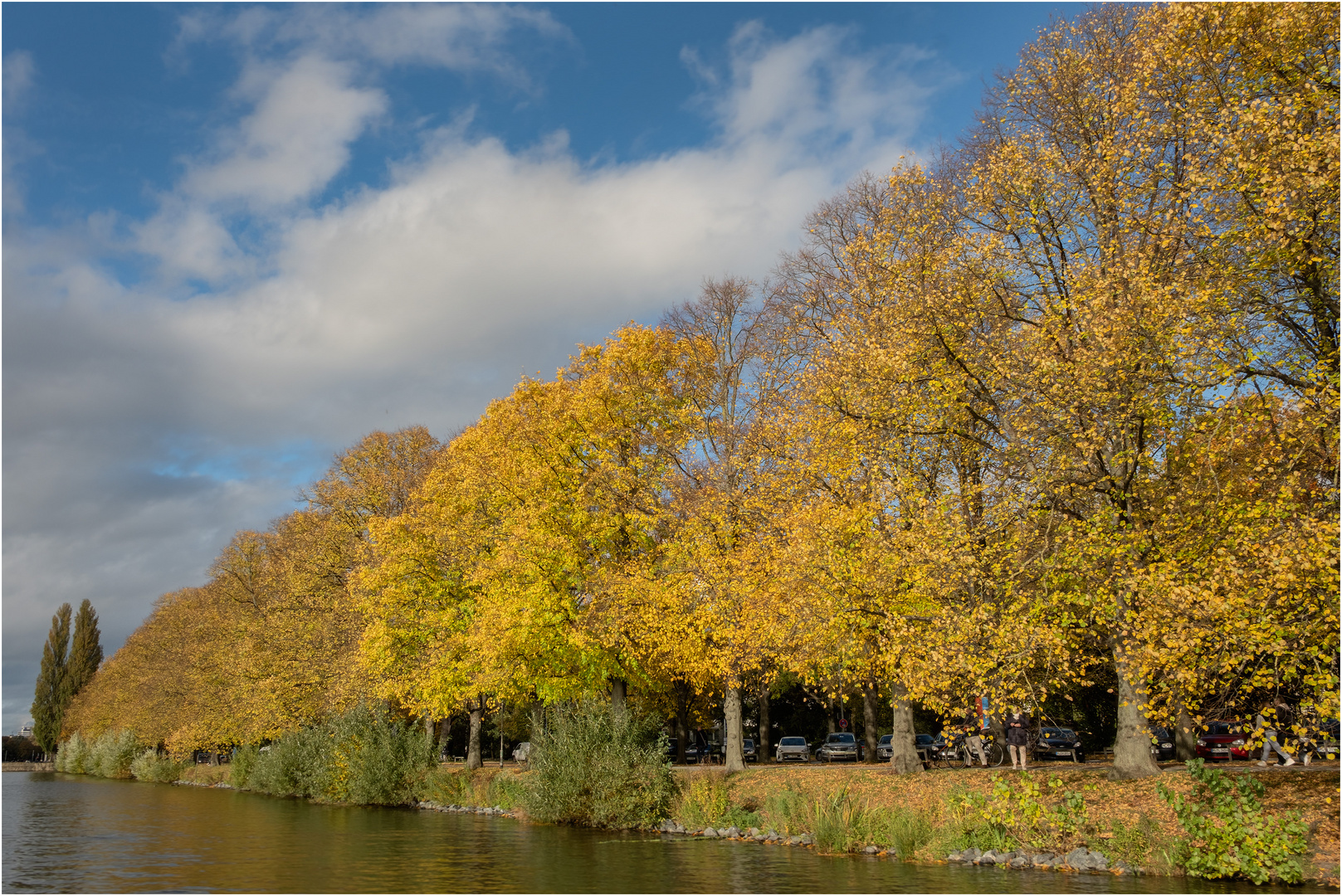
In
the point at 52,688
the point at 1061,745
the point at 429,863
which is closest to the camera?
the point at 429,863

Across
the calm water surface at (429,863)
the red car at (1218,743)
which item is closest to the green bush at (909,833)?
the calm water surface at (429,863)

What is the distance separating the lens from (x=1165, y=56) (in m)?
17.9

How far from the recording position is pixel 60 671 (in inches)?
4387

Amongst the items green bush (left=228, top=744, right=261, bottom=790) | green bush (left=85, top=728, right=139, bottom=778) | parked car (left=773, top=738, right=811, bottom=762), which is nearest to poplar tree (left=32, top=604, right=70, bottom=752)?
green bush (left=85, top=728, right=139, bottom=778)

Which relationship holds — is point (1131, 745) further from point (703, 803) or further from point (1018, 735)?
point (703, 803)

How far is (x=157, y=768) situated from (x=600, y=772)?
172 ft

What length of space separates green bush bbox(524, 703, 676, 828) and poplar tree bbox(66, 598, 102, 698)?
10538 centimetres

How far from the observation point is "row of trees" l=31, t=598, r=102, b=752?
360ft

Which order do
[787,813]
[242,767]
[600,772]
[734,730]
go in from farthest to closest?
1. [242,767]
2. [734,730]
3. [600,772]
4. [787,813]

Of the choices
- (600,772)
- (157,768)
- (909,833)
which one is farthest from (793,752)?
(157,768)

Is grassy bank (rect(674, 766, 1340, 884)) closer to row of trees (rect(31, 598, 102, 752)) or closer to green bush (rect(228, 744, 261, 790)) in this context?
green bush (rect(228, 744, 261, 790))

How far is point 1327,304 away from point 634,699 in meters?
34.4

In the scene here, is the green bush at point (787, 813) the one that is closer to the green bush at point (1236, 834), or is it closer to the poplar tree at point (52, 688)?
the green bush at point (1236, 834)

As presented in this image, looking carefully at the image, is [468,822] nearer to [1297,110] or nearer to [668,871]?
[668,871]
